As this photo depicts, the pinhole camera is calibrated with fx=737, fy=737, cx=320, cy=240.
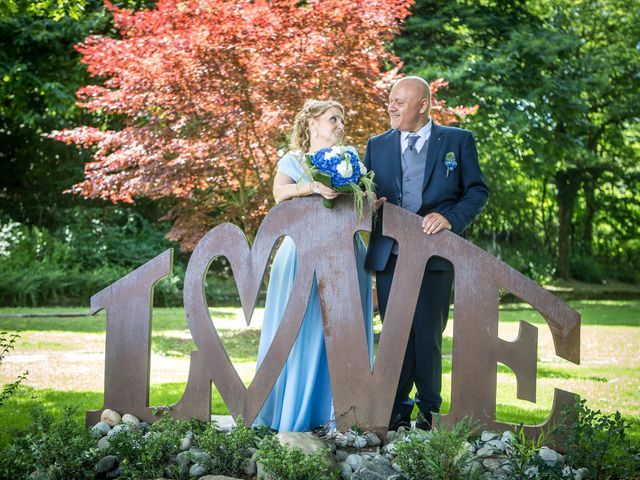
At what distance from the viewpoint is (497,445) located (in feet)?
13.3

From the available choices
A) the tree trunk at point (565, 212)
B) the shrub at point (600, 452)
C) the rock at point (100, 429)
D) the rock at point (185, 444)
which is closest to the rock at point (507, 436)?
the shrub at point (600, 452)

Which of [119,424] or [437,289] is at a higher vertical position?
[437,289]

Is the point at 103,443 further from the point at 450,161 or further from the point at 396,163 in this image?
the point at 450,161

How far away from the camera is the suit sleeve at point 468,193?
14.2 feet

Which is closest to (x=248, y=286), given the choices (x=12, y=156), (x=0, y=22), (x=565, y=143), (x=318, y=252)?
(x=318, y=252)

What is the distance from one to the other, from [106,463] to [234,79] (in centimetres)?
587

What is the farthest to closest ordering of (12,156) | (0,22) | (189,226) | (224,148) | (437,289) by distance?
(12,156) → (0,22) → (189,226) → (224,148) → (437,289)

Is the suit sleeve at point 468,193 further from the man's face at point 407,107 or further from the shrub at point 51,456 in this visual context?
the shrub at point 51,456

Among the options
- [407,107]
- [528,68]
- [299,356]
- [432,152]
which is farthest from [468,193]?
[528,68]

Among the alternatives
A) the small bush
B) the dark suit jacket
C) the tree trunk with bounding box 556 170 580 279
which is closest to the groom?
the dark suit jacket

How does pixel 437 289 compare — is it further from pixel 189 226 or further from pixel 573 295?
pixel 573 295

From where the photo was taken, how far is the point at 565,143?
15.5 m

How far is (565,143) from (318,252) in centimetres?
1233

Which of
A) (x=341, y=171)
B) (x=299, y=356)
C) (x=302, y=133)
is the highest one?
(x=302, y=133)
